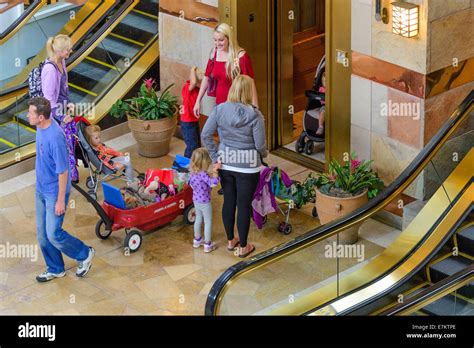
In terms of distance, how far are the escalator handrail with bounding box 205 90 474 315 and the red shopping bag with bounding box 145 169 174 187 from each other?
2445mm

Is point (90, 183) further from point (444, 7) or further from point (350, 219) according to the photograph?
point (444, 7)

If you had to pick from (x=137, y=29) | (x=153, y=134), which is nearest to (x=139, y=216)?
(x=153, y=134)

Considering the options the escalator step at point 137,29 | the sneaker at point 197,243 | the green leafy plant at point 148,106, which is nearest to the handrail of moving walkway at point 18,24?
the escalator step at point 137,29

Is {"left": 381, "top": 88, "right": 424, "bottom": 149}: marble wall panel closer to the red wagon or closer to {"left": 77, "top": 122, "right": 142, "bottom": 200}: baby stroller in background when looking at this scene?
the red wagon

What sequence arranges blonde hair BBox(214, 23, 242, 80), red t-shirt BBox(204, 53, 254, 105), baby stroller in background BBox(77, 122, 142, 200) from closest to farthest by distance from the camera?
1. blonde hair BBox(214, 23, 242, 80)
2. red t-shirt BBox(204, 53, 254, 105)
3. baby stroller in background BBox(77, 122, 142, 200)

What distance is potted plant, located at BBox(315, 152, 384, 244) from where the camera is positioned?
519 inches

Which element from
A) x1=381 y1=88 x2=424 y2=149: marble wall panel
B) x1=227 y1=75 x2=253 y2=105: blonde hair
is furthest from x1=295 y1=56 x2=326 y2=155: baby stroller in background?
x1=227 y1=75 x2=253 y2=105: blonde hair

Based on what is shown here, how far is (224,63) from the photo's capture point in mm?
13781

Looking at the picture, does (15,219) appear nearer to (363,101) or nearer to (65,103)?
(65,103)

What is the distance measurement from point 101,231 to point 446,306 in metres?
3.93

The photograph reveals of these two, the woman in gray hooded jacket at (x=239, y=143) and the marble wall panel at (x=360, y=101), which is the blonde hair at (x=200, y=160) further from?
the marble wall panel at (x=360, y=101)

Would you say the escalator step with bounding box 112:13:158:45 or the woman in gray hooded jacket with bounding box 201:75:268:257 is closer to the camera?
the woman in gray hooded jacket with bounding box 201:75:268:257
